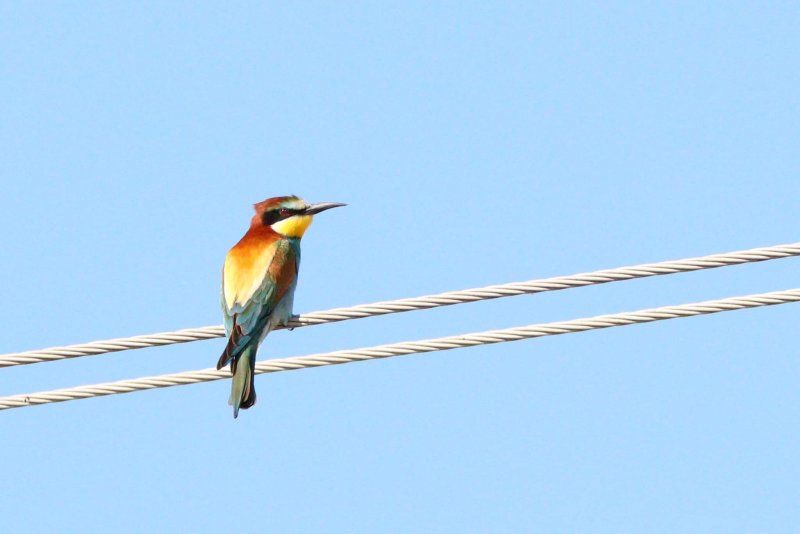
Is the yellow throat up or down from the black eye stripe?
down

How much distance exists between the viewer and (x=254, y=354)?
20.9 ft

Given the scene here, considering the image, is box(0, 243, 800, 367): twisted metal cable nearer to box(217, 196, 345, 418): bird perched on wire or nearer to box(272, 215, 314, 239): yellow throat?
box(217, 196, 345, 418): bird perched on wire

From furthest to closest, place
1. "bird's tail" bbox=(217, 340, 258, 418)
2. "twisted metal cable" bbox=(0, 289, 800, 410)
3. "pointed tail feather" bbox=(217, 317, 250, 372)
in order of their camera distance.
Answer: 1. "bird's tail" bbox=(217, 340, 258, 418)
2. "pointed tail feather" bbox=(217, 317, 250, 372)
3. "twisted metal cable" bbox=(0, 289, 800, 410)

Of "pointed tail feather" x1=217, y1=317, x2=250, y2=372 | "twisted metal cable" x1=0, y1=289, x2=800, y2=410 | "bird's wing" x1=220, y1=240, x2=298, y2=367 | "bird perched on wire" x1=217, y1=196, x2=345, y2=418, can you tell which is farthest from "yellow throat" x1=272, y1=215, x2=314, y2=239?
"twisted metal cable" x1=0, y1=289, x2=800, y2=410

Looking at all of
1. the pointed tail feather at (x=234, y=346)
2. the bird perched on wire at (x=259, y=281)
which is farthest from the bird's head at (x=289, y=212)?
the pointed tail feather at (x=234, y=346)

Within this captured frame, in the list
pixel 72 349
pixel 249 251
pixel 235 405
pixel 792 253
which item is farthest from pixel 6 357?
pixel 792 253

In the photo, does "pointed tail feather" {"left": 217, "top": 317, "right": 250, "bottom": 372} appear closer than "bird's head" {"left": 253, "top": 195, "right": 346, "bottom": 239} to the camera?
Yes

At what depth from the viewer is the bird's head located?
7.34m

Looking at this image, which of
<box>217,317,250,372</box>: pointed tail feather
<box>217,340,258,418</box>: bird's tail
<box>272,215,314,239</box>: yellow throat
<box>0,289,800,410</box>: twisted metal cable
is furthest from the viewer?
<box>272,215,314,239</box>: yellow throat

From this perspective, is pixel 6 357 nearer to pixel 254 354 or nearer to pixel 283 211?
pixel 254 354

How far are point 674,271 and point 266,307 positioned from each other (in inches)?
85.0

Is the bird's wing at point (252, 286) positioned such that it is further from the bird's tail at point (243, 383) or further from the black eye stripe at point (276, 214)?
the black eye stripe at point (276, 214)

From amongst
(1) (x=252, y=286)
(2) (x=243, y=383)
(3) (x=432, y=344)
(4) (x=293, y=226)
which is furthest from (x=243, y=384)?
(3) (x=432, y=344)

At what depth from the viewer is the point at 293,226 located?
733 cm
